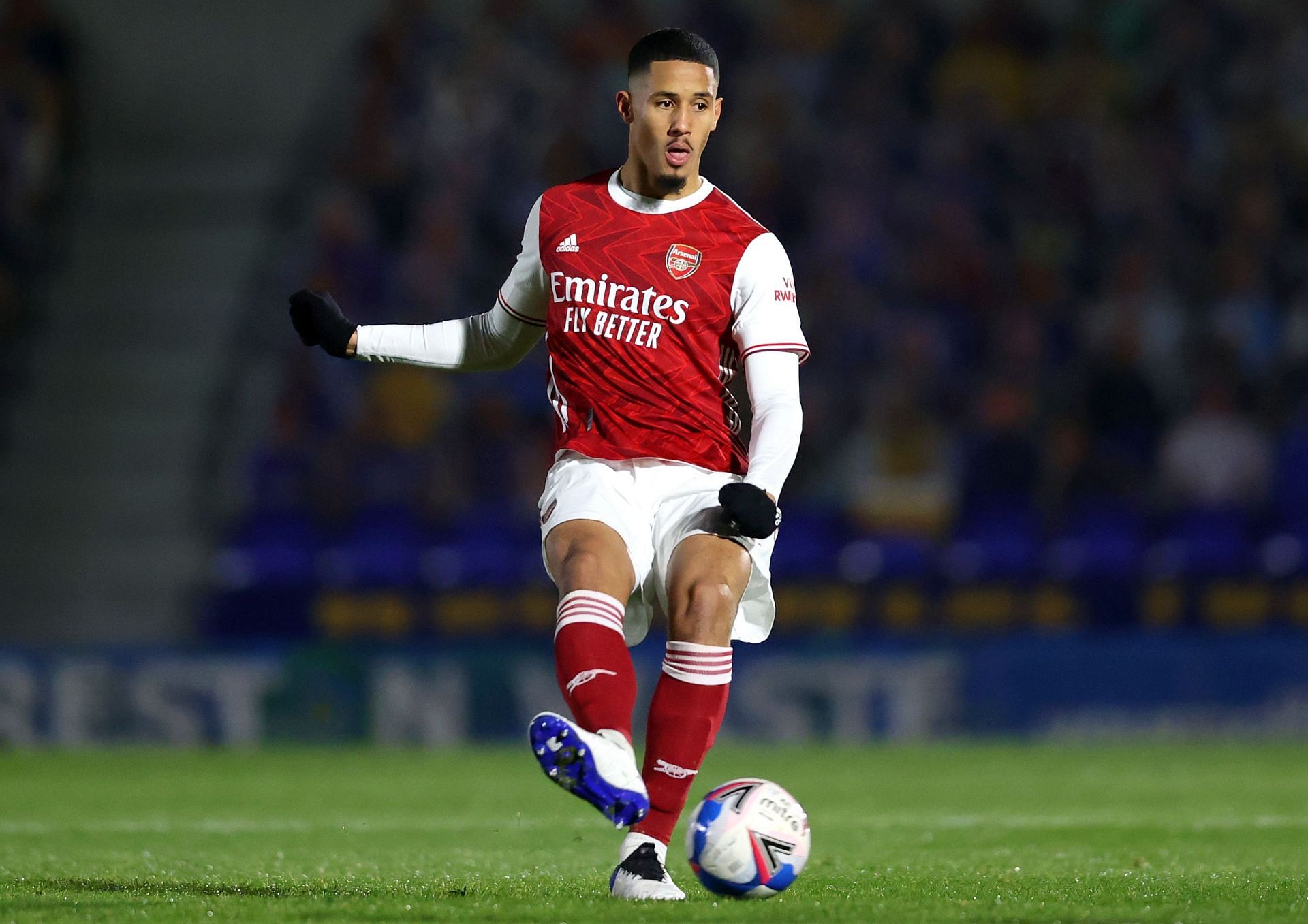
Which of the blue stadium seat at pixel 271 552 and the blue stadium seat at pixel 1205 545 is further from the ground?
the blue stadium seat at pixel 1205 545

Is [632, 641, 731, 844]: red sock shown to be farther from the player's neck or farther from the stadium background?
the stadium background

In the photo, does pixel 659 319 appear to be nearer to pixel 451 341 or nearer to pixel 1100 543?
pixel 451 341

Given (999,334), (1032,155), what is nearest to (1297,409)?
(999,334)

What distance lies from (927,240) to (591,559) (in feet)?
32.5

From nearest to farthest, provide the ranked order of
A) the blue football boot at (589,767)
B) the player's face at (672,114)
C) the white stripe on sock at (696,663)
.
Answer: the blue football boot at (589,767) → the white stripe on sock at (696,663) → the player's face at (672,114)

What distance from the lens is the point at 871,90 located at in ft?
49.1

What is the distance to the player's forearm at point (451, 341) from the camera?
17.1ft

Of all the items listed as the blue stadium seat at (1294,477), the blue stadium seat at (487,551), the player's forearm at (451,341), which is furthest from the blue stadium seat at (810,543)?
the player's forearm at (451,341)

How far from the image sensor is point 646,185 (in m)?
5.06

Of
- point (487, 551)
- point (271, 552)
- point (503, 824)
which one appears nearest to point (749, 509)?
point (503, 824)

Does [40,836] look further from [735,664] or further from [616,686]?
[735,664]

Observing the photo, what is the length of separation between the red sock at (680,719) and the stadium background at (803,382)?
7.19 m

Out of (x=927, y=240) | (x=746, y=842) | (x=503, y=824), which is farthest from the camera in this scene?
(x=927, y=240)

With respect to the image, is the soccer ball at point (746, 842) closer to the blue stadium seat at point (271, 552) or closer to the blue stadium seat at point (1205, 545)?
the blue stadium seat at point (1205, 545)
